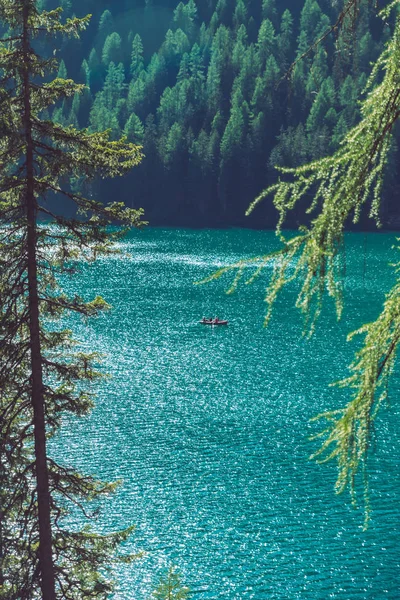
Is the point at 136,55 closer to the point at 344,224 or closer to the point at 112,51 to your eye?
the point at 112,51

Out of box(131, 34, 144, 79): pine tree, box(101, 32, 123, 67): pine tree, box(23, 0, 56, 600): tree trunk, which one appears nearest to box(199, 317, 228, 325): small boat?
box(23, 0, 56, 600): tree trunk

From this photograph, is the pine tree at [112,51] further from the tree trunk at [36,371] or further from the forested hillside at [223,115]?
the tree trunk at [36,371]

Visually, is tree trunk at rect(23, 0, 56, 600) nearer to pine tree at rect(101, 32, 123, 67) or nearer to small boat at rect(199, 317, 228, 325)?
small boat at rect(199, 317, 228, 325)

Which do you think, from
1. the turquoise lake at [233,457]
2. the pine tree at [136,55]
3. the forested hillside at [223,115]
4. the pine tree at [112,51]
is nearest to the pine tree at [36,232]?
the turquoise lake at [233,457]

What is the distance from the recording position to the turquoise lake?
77.4 feet

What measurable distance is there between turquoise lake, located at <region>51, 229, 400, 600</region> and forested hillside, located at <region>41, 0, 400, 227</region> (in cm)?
6661

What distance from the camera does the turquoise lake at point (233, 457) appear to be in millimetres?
23578

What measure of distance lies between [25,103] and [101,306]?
3.56 metres

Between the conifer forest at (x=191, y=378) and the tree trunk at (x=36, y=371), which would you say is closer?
the conifer forest at (x=191, y=378)

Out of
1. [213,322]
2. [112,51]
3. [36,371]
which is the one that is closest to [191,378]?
[213,322]

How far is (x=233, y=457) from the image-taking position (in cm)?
3269

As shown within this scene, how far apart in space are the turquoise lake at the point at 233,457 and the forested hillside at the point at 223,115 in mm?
66614

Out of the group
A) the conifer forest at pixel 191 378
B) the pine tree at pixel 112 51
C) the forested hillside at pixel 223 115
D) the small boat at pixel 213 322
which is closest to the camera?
the conifer forest at pixel 191 378

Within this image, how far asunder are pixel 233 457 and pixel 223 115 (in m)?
113
